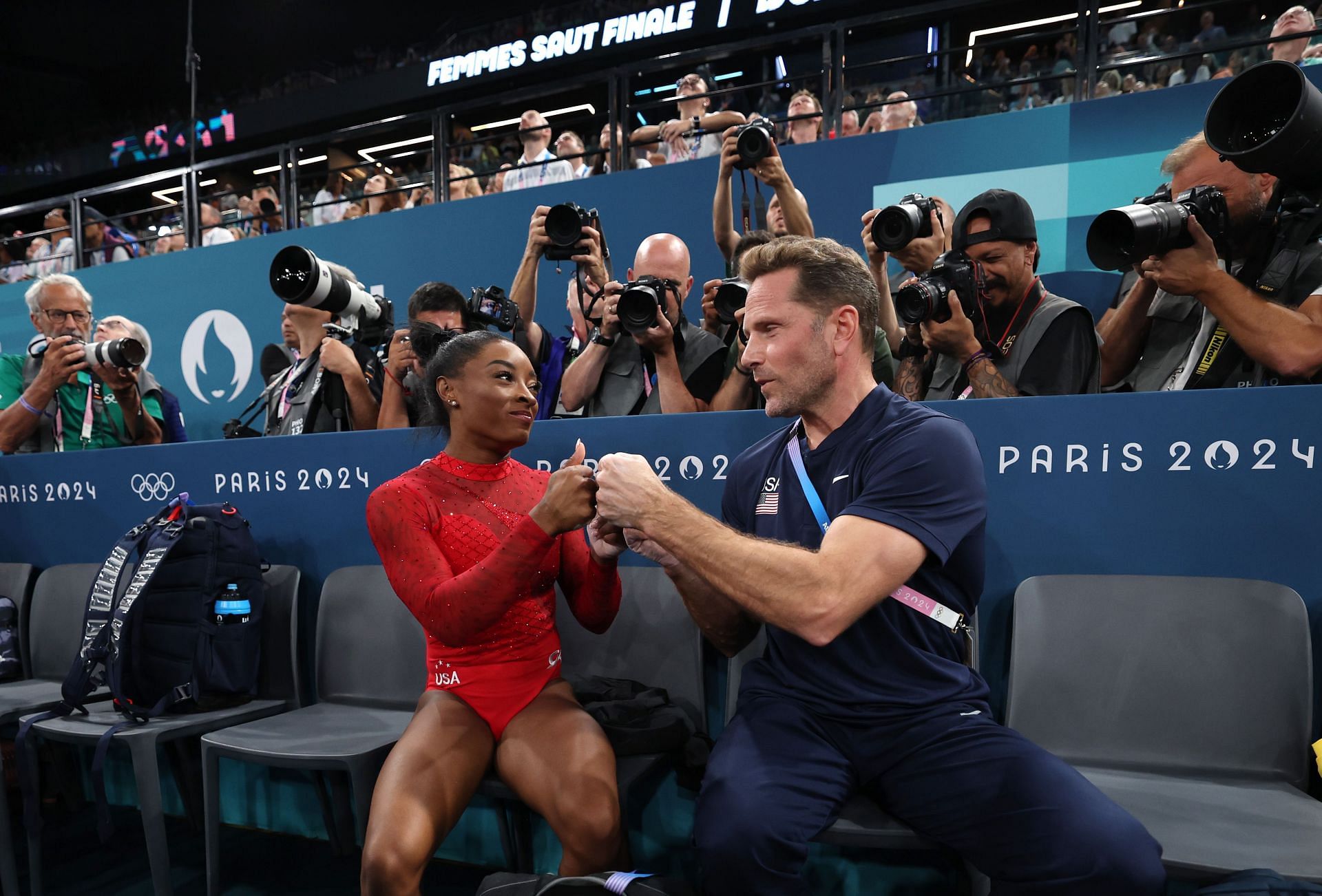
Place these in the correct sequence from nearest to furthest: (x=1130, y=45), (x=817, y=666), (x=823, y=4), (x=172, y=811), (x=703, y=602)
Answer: (x=817, y=666) → (x=703, y=602) → (x=172, y=811) → (x=1130, y=45) → (x=823, y=4)

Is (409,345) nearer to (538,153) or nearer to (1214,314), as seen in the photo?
(1214,314)

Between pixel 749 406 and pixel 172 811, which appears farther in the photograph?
pixel 172 811

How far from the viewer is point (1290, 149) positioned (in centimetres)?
168

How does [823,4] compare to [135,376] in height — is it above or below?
above

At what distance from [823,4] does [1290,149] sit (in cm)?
971

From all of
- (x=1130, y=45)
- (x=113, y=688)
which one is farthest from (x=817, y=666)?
(x=1130, y=45)

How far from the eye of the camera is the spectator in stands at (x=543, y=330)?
9.49ft

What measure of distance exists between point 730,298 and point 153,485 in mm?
2166

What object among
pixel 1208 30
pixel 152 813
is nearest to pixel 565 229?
pixel 152 813

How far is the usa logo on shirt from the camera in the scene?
1.75 metres

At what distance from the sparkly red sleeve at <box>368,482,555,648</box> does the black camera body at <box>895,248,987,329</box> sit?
1.06 meters

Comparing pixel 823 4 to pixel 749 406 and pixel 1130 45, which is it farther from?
pixel 749 406

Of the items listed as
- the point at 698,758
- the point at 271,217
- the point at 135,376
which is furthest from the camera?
the point at 271,217

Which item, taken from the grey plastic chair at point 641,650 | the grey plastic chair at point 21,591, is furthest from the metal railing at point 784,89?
the grey plastic chair at point 21,591
